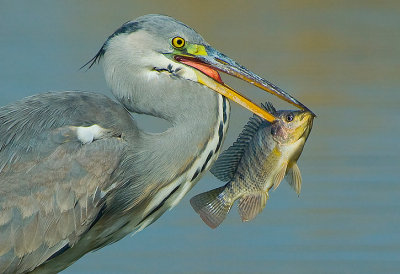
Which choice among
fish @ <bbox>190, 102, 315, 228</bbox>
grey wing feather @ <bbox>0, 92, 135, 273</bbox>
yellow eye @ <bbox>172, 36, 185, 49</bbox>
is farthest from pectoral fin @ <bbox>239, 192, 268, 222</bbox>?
yellow eye @ <bbox>172, 36, 185, 49</bbox>

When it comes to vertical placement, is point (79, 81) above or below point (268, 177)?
below

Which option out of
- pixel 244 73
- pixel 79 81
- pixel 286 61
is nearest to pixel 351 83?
pixel 286 61

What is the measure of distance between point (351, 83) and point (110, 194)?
532 cm

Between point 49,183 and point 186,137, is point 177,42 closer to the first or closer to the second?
point 186,137

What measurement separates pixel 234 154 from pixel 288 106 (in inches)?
152

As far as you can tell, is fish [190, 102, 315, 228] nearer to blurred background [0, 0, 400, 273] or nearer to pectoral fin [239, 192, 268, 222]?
pectoral fin [239, 192, 268, 222]

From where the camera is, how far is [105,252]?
7.77 meters

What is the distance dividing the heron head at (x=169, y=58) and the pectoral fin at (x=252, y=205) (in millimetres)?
520

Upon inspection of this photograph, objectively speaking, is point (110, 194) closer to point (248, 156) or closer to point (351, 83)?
point (248, 156)

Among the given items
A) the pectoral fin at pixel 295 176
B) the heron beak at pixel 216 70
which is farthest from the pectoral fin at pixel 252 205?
the heron beak at pixel 216 70

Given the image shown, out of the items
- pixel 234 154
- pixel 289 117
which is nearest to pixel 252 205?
pixel 234 154

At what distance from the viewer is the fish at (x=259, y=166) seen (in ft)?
18.0

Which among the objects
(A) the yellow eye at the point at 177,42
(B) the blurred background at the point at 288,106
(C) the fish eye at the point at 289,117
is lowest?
(B) the blurred background at the point at 288,106

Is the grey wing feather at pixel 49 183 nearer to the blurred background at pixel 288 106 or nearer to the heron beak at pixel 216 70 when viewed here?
the heron beak at pixel 216 70
